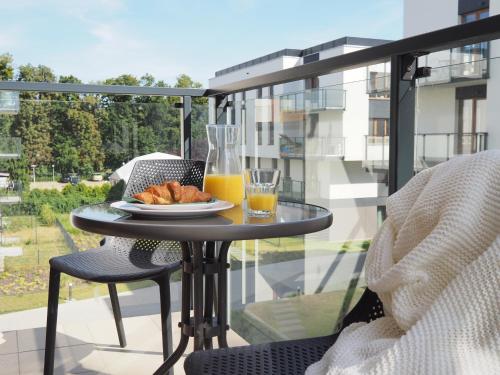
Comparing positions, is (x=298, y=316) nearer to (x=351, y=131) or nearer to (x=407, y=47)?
(x=351, y=131)

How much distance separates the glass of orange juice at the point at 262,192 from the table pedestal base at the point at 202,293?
25cm

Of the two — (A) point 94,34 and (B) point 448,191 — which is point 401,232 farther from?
(A) point 94,34

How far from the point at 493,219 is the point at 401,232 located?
22cm

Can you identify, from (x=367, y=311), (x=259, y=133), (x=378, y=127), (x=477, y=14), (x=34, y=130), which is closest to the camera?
(x=367, y=311)

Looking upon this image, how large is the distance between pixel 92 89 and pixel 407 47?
6.98 feet

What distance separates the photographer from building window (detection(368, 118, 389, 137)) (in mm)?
1922

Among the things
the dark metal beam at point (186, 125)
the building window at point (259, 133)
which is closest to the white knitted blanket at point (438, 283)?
the building window at point (259, 133)

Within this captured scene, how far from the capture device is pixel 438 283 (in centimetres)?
114

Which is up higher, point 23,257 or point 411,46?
point 411,46

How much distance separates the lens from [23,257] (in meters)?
3.21

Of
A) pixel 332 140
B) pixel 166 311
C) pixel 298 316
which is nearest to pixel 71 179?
pixel 166 311

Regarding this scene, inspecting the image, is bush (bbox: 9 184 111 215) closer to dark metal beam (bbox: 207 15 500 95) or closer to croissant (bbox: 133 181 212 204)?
dark metal beam (bbox: 207 15 500 95)

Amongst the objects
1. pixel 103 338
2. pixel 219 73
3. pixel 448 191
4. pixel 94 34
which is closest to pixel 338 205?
pixel 448 191

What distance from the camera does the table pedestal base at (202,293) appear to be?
5.95 ft
